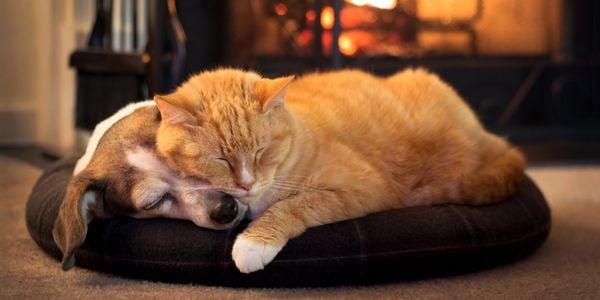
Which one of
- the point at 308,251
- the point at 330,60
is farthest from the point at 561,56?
the point at 308,251

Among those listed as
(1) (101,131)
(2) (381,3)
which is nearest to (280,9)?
(2) (381,3)

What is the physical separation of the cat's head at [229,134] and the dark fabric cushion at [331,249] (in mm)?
147

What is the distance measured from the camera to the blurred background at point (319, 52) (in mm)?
3369

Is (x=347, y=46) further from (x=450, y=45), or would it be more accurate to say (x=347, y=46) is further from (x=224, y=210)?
(x=224, y=210)

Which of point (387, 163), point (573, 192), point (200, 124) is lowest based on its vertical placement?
point (573, 192)

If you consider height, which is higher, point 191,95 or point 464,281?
point 191,95

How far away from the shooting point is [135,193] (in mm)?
1654

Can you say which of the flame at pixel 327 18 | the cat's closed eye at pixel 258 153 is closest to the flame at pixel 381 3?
the flame at pixel 327 18

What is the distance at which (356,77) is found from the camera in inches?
→ 86.7

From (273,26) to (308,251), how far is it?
2148 mm

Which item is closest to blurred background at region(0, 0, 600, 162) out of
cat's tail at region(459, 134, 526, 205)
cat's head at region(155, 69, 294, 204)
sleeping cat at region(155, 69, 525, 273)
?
sleeping cat at region(155, 69, 525, 273)

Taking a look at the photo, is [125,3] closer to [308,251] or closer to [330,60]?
[330,60]

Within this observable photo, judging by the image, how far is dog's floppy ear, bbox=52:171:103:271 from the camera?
1641 mm

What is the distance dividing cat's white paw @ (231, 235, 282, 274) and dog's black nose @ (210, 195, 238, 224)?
0.05m
